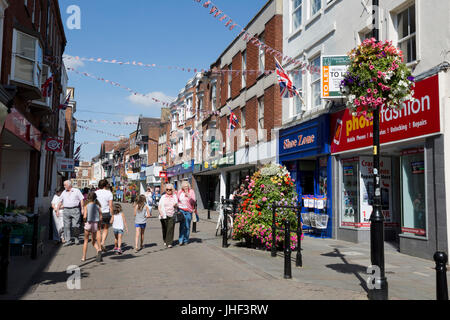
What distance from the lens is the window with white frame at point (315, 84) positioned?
15617 mm

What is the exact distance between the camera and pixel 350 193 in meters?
13.6

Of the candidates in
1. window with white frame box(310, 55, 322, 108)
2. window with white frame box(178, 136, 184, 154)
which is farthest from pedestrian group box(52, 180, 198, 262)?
window with white frame box(178, 136, 184, 154)

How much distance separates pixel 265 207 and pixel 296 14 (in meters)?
10.9

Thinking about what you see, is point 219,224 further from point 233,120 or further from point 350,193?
point 233,120

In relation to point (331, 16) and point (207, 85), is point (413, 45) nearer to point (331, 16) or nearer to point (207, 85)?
point (331, 16)

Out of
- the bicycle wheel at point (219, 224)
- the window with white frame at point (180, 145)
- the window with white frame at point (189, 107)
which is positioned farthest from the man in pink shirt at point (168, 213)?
the window with white frame at point (180, 145)

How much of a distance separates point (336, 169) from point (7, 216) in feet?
33.2

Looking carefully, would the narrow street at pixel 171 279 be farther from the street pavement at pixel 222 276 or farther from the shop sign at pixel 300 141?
the shop sign at pixel 300 141

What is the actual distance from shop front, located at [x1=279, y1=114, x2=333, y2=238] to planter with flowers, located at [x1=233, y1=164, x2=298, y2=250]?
3862 mm

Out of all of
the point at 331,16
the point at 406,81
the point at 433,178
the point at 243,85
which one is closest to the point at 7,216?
the point at 406,81

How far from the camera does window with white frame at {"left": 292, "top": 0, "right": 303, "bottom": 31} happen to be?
17750mm

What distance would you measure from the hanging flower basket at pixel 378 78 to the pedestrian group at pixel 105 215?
645 cm

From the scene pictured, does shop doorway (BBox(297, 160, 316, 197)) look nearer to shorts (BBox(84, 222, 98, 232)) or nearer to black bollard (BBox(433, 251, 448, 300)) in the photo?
shorts (BBox(84, 222, 98, 232))

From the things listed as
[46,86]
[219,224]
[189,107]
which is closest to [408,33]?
[219,224]
